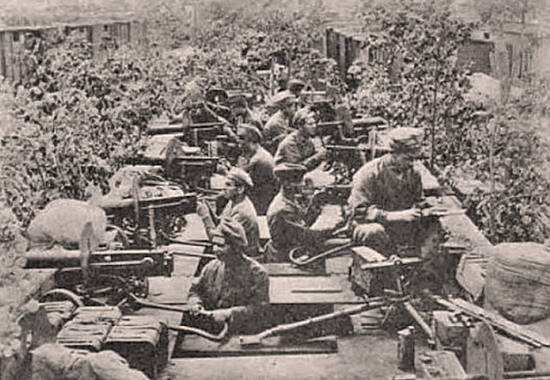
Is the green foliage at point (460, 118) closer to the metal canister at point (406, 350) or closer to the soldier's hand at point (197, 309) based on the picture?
the metal canister at point (406, 350)

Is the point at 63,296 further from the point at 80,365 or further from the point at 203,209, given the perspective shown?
the point at 203,209

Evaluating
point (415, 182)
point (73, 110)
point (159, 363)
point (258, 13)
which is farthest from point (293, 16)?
point (159, 363)

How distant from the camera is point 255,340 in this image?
549 cm

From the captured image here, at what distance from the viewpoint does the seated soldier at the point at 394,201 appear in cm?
593

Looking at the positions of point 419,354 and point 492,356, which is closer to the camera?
point 492,356

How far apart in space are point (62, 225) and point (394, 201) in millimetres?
1757

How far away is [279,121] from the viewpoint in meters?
7.69

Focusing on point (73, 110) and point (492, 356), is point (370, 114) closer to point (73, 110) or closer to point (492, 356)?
point (73, 110)

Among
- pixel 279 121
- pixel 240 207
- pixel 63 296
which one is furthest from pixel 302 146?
pixel 63 296

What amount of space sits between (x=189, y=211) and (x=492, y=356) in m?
2.06

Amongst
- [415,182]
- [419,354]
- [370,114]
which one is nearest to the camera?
[419,354]

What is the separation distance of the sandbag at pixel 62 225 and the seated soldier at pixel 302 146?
1.30 m

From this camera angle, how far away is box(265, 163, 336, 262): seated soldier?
245 inches

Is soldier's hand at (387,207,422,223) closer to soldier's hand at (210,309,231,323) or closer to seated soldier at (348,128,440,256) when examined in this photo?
seated soldier at (348,128,440,256)
